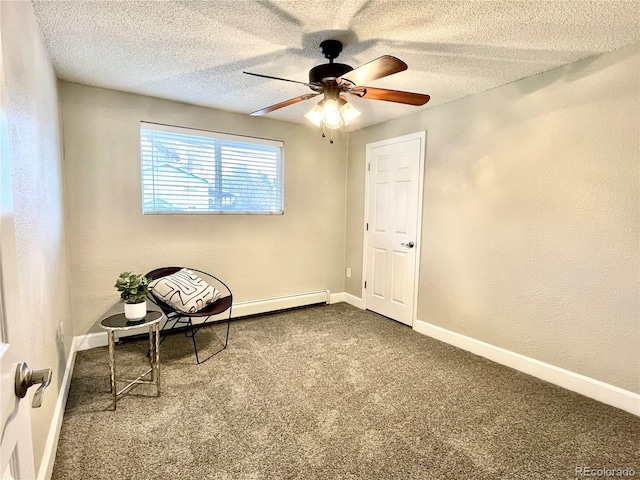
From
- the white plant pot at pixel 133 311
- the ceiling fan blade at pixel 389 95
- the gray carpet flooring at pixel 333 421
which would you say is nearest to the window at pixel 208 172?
the white plant pot at pixel 133 311

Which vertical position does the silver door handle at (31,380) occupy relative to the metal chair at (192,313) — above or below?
above

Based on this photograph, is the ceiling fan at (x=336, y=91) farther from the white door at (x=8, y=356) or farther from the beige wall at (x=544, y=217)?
the white door at (x=8, y=356)

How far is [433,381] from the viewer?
8.19 feet

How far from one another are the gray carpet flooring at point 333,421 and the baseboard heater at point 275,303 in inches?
31.4

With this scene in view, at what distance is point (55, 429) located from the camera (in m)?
1.75

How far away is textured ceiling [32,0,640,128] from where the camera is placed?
1746 millimetres

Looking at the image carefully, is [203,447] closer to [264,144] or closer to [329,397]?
[329,397]

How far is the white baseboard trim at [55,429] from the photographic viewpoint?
1483mm

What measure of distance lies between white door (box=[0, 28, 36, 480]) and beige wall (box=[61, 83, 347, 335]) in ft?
8.59

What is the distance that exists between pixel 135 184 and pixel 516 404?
3595 mm

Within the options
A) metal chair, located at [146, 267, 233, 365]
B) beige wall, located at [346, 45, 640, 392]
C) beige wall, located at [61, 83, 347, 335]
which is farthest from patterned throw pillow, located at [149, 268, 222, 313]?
beige wall, located at [346, 45, 640, 392]

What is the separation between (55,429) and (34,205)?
1.18 m

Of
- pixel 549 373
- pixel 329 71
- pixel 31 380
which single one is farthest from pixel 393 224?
pixel 31 380

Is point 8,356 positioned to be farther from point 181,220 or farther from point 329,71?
point 181,220
